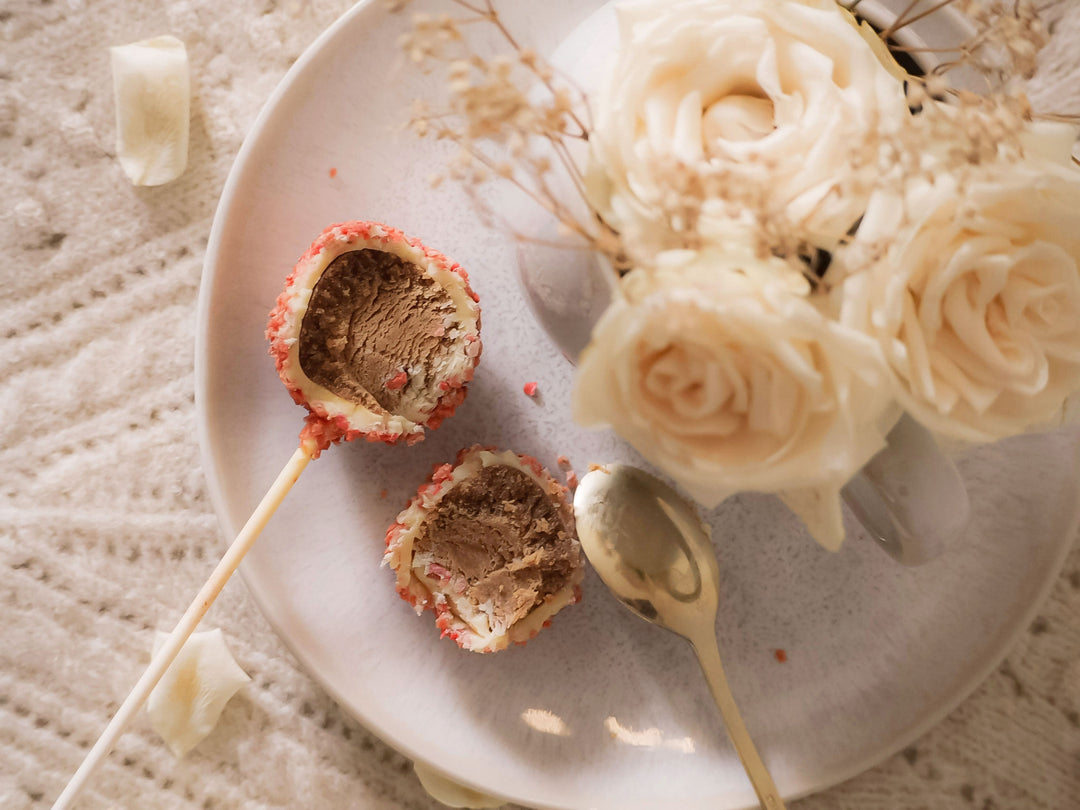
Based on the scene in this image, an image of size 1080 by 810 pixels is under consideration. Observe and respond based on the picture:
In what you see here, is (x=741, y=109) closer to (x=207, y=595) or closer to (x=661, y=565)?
(x=661, y=565)

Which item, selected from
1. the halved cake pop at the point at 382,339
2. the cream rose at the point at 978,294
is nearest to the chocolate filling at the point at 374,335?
the halved cake pop at the point at 382,339

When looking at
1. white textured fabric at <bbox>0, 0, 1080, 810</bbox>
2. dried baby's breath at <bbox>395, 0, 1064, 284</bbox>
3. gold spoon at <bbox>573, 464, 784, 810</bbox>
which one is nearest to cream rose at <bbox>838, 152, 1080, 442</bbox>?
dried baby's breath at <bbox>395, 0, 1064, 284</bbox>

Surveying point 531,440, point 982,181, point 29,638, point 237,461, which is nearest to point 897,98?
point 982,181

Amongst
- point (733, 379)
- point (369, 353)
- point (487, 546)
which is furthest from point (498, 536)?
point (733, 379)

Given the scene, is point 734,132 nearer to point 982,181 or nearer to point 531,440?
point 982,181

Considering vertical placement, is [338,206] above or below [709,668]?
above

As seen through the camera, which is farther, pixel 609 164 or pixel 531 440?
pixel 531 440

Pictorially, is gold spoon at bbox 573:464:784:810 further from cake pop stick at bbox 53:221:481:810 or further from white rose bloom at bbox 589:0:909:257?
white rose bloom at bbox 589:0:909:257
